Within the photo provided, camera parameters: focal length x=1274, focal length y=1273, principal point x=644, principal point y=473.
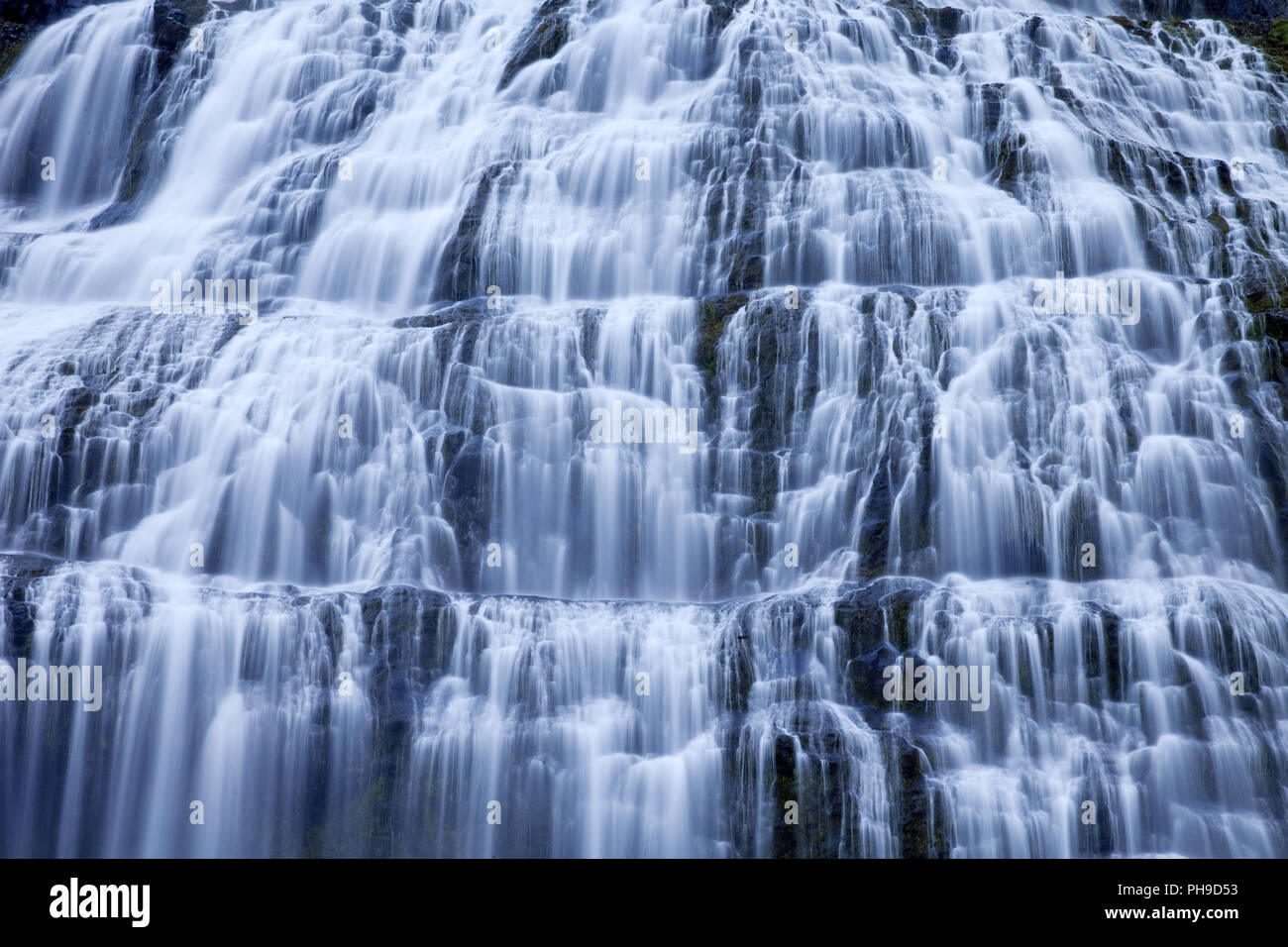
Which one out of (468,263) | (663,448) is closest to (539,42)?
(468,263)

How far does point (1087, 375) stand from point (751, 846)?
338 inches

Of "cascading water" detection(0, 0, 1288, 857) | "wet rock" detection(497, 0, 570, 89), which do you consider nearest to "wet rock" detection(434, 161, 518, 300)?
"cascading water" detection(0, 0, 1288, 857)

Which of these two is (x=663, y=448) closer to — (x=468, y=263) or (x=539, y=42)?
(x=468, y=263)

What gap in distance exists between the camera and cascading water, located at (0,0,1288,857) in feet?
47.6

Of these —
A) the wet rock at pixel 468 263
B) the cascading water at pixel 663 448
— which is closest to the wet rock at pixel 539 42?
the cascading water at pixel 663 448

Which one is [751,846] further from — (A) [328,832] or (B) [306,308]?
(B) [306,308]

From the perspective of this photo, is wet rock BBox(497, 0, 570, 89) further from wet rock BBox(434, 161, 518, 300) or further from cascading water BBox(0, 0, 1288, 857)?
wet rock BBox(434, 161, 518, 300)

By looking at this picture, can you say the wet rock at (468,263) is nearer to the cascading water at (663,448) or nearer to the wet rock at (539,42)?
the cascading water at (663,448)

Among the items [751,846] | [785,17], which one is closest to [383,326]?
[751,846]

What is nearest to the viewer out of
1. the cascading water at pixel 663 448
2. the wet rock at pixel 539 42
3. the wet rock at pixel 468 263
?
the cascading water at pixel 663 448

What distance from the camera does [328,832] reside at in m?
14.5

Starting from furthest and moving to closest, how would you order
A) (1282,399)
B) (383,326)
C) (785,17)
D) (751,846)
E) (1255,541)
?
(785,17) → (383,326) → (1282,399) → (1255,541) → (751,846)

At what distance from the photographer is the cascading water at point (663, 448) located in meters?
14.5

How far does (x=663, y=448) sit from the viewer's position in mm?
17953
